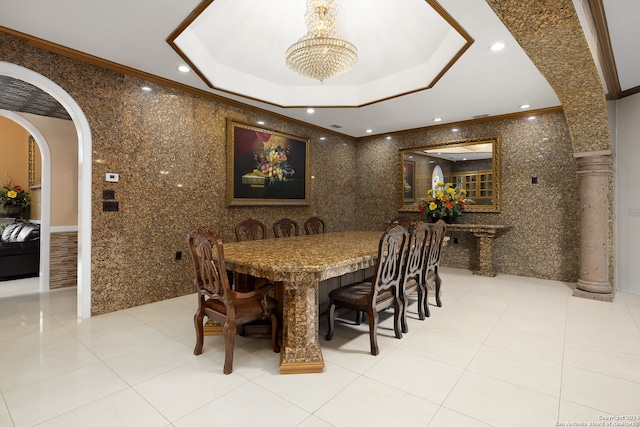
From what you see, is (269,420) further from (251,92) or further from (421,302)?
(251,92)

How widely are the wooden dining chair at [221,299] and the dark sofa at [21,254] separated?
440 cm

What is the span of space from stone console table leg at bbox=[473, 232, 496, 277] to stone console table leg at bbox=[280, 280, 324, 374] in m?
3.89

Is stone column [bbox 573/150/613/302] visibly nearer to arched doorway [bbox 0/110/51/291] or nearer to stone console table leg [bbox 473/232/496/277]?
stone console table leg [bbox 473/232/496/277]

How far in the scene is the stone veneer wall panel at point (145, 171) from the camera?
3.17 m

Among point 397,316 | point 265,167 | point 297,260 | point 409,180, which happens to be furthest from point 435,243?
point 409,180

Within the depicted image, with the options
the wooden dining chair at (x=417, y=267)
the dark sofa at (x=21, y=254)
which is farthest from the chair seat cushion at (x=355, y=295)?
the dark sofa at (x=21, y=254)

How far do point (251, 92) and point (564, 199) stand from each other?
4.90 metres

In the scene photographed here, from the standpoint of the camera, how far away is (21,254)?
189 inches

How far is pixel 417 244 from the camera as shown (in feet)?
9.20

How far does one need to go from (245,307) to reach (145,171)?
7.54 ft

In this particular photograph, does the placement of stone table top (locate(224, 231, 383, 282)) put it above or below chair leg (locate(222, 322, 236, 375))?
above

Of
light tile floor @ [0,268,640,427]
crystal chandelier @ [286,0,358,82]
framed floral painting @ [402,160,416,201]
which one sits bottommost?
light tile floor @ [0,268,640,427]

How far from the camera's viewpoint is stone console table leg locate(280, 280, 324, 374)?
209cm

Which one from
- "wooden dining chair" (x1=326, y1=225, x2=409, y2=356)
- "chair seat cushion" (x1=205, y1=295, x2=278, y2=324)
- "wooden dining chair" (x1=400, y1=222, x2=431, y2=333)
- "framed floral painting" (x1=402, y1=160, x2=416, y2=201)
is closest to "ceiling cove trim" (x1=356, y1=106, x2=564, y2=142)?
"framed floral painting" (x1=402, y1=160, x2=416, y2=201)
